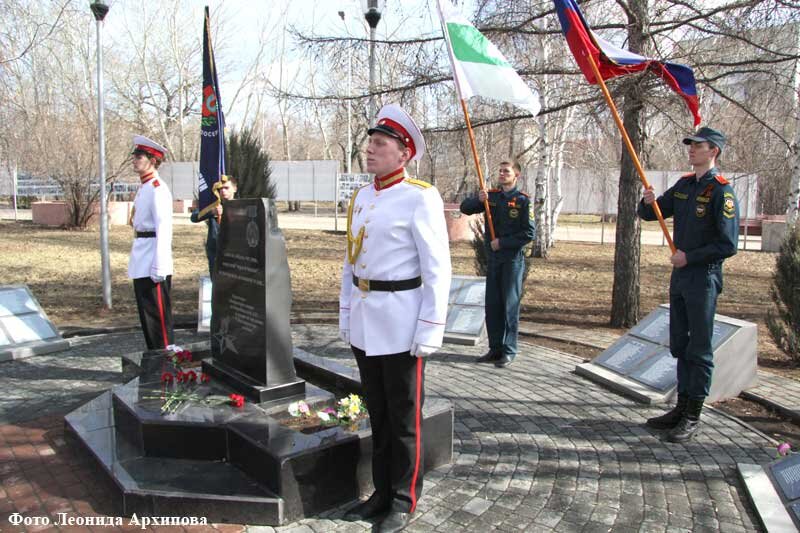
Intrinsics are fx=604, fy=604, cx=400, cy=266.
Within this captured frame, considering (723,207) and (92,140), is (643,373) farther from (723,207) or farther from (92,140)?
(92,140)

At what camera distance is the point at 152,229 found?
5.80 m

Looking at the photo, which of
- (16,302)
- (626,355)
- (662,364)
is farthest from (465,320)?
(16,302)

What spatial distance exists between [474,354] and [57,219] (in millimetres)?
21765

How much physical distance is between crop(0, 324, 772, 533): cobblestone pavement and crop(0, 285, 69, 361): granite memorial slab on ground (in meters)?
0.56

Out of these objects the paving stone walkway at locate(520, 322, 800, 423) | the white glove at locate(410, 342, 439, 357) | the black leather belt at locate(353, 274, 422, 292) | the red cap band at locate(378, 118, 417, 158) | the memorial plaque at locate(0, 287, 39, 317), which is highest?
the red cap band at locate(378, 118, 417, 158)

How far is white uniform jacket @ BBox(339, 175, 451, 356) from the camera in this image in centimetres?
311

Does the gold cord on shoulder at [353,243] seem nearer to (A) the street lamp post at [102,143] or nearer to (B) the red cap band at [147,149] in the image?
(B) the red cap band at [147,149]

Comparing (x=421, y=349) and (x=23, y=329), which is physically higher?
(x=421, y=349)

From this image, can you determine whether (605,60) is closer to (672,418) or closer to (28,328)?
(672,418)

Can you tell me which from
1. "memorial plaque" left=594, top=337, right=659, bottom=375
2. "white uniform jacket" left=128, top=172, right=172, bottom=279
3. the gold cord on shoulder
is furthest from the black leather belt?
"memorial plaque" left=594, top=337, right=659, bottom=375

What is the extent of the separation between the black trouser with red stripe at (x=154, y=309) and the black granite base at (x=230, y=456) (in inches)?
58.1

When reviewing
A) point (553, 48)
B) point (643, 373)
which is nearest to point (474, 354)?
point (643, 373)

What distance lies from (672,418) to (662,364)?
3.28ft

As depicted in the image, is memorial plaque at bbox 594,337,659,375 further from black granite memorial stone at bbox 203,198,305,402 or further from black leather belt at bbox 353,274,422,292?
black leather belt at bbox 353,274,422,292
